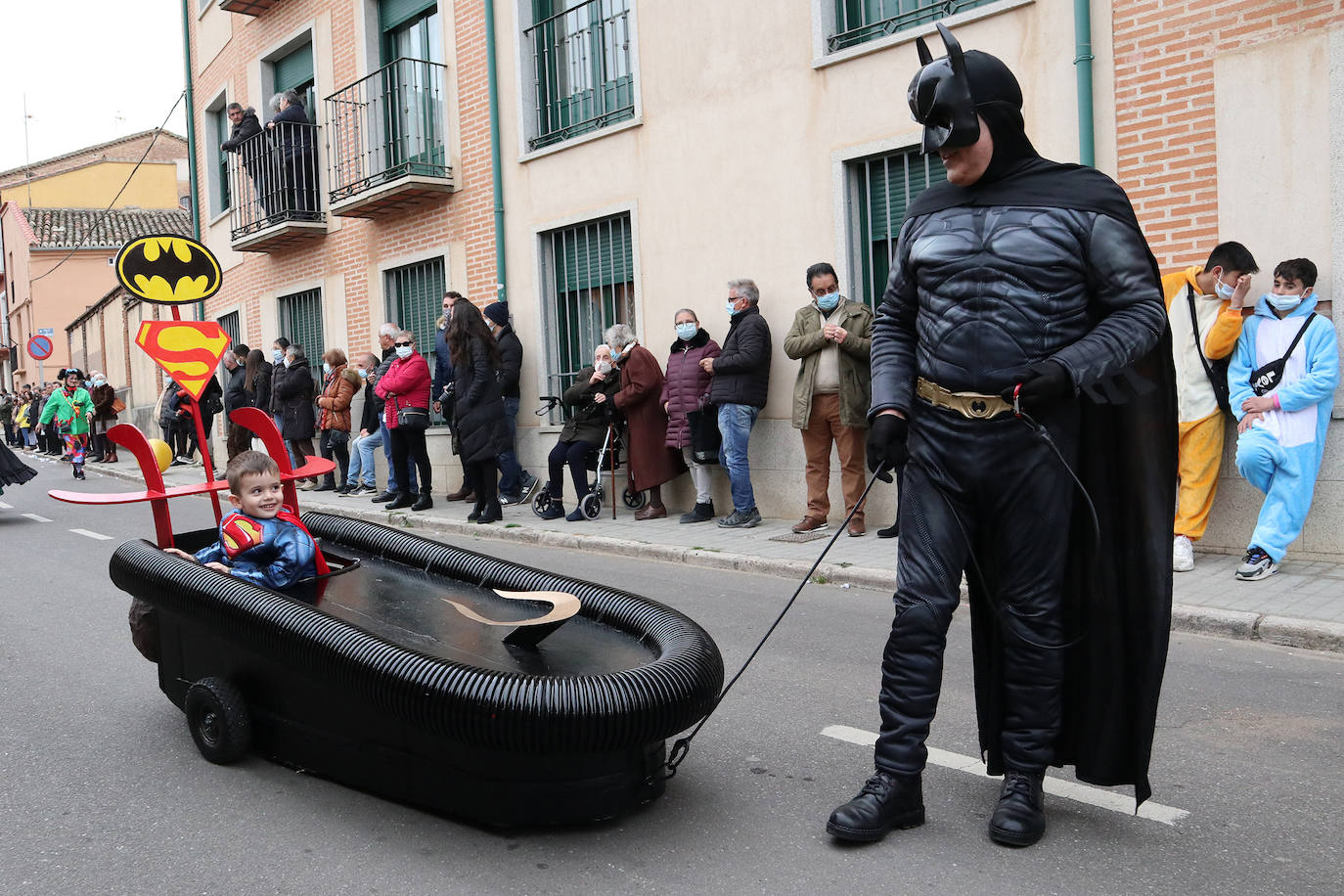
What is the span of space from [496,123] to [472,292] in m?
1.94

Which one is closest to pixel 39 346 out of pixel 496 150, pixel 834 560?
pixel 496 150

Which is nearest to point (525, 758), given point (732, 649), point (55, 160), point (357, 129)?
point (732, 649)

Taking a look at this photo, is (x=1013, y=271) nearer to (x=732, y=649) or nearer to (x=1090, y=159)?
(x=732, y=649)

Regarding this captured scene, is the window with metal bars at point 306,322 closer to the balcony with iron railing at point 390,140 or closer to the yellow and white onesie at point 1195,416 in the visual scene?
the balcony with iron railing at point 390,140

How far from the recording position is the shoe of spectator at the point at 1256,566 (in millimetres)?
6801

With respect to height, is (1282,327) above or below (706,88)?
below

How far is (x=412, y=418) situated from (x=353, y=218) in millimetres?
4893

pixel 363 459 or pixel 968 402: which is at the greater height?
pixel 968 402

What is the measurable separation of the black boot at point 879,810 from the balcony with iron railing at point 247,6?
1753 cm

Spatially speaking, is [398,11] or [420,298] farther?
[398,11]

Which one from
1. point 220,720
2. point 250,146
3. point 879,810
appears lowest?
point 879,810

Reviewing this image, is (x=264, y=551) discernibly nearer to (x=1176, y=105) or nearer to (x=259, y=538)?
(x=259, y=538)

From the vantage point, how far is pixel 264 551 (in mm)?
4387

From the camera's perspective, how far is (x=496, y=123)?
1356cm
